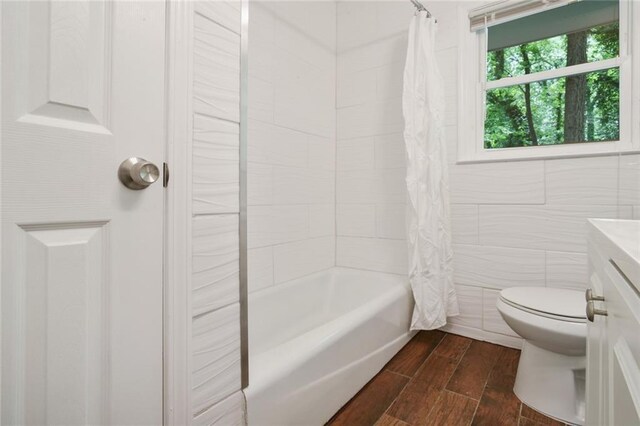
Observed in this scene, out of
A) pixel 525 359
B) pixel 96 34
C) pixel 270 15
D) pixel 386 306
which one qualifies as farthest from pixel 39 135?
pixel 525 359

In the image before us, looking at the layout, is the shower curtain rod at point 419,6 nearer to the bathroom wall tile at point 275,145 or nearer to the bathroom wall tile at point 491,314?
the bathroom wall tile at point 275,145

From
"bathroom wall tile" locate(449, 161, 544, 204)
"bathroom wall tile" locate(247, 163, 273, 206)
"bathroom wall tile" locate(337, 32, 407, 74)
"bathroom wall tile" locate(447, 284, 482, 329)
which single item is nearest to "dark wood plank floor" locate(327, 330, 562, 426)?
"bathroom wall tile" locate(447, 284, 482, 329)

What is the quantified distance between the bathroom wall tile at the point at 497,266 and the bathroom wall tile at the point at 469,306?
0.04 meters

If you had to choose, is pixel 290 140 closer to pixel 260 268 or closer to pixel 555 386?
pixel 260 268

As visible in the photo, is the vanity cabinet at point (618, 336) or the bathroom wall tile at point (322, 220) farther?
the bathroom wall tile at point (322, 220)

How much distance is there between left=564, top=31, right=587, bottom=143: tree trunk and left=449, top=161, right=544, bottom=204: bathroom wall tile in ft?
0.87

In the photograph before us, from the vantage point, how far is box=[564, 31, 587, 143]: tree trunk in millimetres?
1693

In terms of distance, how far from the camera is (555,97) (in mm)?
1777

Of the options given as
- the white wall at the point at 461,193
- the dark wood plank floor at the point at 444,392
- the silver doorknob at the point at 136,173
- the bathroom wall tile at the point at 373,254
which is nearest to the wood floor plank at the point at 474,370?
the dark wood plank floor at the point at 444,392

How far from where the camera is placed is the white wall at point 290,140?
1.76 metres

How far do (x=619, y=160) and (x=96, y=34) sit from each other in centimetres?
215

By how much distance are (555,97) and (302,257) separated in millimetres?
1803

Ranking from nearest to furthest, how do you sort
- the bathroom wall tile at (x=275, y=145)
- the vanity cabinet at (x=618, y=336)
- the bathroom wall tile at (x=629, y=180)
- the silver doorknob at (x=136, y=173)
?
the vanity cabinet at (x=618, y=336), the silver doorknob at (x=136, y=173), the bathroom wall tile at (x=629, y=180), the bathroom wall tile at (x=275, y=145)

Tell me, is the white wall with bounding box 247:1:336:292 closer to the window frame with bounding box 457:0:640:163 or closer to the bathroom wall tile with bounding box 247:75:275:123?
the bathroom wall tile with bounding box 247:75:275:123
